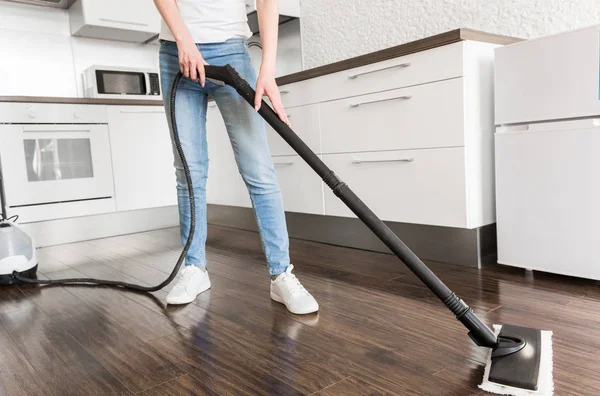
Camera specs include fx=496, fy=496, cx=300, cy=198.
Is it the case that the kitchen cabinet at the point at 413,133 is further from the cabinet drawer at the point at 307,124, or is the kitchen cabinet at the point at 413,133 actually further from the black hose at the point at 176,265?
the black hose at the point at 176,265

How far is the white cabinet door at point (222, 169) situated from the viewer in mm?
2955

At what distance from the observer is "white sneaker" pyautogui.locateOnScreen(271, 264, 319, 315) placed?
54.6 inches

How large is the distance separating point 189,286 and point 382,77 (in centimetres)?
110

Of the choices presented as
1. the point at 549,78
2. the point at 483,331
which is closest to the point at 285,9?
the point at 549,78

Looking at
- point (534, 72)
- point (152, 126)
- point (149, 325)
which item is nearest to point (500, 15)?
point (534, 72)

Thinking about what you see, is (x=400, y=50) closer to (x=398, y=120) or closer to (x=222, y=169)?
(x=398, y=120)

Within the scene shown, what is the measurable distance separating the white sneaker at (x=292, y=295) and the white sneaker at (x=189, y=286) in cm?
26

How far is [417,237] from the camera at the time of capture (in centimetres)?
198

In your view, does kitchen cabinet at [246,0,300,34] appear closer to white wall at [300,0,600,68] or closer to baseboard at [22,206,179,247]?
white wall at [300,0,600,68]

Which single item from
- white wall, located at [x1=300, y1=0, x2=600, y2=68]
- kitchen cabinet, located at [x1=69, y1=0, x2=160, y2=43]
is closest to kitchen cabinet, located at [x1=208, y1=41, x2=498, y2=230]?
white wall, located at [x1=300, y1=0, x2=600, y2=68]

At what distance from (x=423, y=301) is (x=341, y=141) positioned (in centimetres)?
97

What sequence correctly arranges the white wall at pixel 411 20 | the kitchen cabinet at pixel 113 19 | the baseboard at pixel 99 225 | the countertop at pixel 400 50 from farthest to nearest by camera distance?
the kitchen cabinet at pixel 113 19 < the baseboard at pixel 99 225 < the white wall at pixel 411 20 < the countertop at pixel 400 50

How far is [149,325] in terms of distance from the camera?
54.0 inches

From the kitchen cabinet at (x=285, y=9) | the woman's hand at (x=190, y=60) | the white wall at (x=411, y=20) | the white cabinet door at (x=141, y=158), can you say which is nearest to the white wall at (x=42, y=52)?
the white cabinet door at (x=141, y=158)
